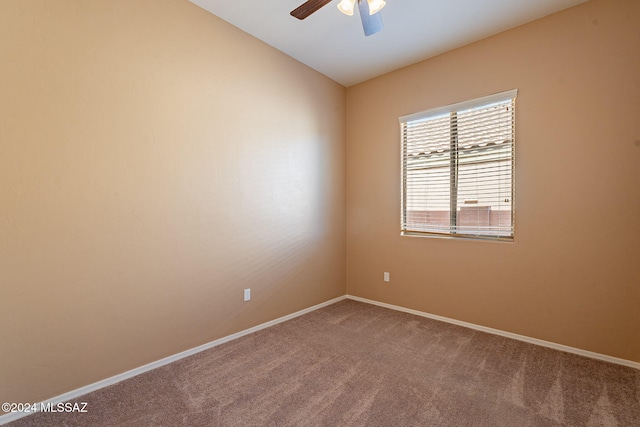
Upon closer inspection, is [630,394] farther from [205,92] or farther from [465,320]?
[205,92]

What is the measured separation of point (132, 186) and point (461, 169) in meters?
3.08

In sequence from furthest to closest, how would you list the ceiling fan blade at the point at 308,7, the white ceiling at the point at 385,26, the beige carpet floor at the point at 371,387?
the white ceiling at the point at 385,26, the ceiling fan blade at the point at 308,7, the beige carpet floor at the point at 371,387

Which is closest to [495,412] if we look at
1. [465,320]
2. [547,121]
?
[465,320]

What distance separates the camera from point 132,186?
6.96 ft

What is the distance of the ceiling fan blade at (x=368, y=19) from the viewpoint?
2.02 metres

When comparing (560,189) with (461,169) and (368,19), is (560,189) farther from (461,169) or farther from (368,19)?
(368,19)

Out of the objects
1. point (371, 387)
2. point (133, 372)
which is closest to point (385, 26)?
point (371, 387)

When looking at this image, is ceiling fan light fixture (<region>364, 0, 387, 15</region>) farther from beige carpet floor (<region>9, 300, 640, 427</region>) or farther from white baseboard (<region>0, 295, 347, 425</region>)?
white baseboard (<region>0, 295, 347, 425</region>)

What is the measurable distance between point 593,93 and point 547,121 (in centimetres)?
34

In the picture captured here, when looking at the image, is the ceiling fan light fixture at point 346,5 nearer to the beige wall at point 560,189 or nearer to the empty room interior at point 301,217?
the empty room interior at point 301,217

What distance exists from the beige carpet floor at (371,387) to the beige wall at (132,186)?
0.35 meters

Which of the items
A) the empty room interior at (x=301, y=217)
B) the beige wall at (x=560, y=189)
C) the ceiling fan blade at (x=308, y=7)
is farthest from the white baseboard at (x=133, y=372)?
the ceiling fan blade at (x=308, y=7)

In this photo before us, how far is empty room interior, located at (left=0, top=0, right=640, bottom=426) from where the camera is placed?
176 centimetres

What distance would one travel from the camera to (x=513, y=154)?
9.10 ft
